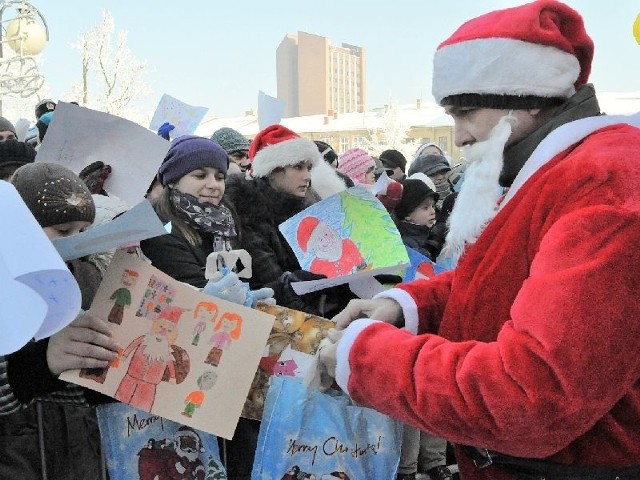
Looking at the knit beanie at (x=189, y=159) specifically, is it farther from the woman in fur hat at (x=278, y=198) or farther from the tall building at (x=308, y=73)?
the tall building at (x=308, y=73)

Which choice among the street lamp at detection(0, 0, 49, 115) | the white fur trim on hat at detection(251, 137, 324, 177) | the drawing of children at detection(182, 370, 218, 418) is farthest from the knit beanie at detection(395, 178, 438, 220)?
the street lamp at detection(0, 0, 49, 115)

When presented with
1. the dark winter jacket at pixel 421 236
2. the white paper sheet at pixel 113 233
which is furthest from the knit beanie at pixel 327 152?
the white paper sheet at pixel 113 233

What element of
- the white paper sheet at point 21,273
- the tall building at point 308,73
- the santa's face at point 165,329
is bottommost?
the tall building at point 308,73

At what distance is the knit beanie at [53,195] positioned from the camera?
5.75 ft

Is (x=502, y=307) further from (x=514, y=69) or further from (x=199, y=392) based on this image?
(x=199, y=392)

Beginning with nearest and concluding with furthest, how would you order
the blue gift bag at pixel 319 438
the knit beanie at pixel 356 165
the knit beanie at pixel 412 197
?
the blue gift bag at pixel 319 438 < the knit beanie at pixel 412 197 < the knit beanie at pixel 356 165

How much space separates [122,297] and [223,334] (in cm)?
27

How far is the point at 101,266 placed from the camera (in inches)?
73.9

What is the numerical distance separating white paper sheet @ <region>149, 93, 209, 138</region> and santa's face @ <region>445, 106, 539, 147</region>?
352cm

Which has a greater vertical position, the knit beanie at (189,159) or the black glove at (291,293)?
the knit beanie at (189,159)

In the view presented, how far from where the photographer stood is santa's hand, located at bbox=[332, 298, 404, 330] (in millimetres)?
1586

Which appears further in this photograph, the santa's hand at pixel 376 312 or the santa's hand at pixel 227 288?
the santa's hand at pixel 227 288

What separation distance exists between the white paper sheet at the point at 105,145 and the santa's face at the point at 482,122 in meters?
0.97

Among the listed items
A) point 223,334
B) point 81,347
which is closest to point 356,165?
point 223,334
